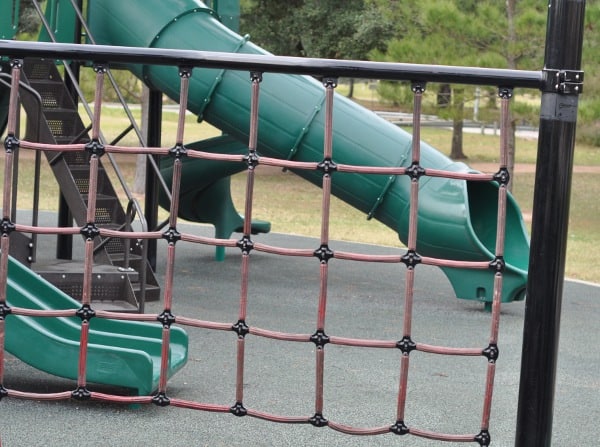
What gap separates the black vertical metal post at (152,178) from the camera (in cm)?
886

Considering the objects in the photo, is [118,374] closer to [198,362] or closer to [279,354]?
[198,362]

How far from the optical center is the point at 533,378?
9.11 ft

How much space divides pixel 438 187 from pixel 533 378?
5.10 meters

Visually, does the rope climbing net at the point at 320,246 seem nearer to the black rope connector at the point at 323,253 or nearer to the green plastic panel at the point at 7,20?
the black rope connector at the point at 323,253

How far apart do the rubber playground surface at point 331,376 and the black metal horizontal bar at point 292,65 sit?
197 centimetres

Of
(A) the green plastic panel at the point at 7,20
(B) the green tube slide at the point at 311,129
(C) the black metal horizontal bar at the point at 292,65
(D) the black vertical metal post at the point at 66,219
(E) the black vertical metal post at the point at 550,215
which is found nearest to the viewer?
(E) the black vertical metal post at the point at 550,215

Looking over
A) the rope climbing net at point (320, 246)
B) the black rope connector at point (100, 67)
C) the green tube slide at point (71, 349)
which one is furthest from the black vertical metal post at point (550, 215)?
the green tube slide at point (71, 349)

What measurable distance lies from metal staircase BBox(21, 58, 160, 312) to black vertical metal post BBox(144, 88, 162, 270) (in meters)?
1.04

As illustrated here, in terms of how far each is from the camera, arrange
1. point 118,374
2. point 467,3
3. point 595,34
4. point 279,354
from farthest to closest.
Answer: point 467,3
point 595,34
point 279,354
point 118,374

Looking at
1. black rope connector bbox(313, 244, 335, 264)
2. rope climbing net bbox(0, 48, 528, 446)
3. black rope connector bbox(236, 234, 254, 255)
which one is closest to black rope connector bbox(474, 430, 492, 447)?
rope climbing net bbox(0, 48, 528, 446)

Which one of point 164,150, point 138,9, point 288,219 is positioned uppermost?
point 138,9

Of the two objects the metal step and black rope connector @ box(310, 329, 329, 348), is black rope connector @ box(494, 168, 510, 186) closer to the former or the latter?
black rope connector @ box(310, 329, 329, 348)

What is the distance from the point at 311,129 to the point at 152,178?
1.82m

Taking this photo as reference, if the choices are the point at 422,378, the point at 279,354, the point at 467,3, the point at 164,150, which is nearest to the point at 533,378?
the point at 164,150
